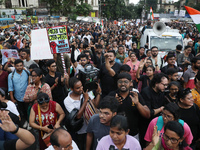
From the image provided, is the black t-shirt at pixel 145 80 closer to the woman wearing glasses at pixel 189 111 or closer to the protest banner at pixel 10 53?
the woman wearing glasses at pixel 189 111

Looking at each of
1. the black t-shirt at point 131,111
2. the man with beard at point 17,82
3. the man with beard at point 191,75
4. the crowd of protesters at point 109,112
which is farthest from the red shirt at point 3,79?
the man with beard at point 191,75

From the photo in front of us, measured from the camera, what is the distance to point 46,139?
A: 9.09 ft

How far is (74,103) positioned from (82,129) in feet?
1.43

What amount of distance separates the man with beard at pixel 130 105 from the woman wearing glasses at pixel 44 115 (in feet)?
3.40

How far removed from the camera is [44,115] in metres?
2.90

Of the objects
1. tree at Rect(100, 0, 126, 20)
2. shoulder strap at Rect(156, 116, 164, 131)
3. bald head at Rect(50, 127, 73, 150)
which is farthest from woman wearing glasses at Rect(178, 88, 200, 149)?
tree at Rect(100, 0, 126, 20)

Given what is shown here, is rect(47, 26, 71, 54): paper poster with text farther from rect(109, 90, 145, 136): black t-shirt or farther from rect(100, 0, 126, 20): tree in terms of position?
rect(100, 0, 126, 20): tree

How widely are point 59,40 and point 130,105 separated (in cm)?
246

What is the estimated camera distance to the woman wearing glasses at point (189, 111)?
106 inches

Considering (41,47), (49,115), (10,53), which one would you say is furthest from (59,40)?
(49,115)

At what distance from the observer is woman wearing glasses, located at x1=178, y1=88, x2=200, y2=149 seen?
8.86 ft

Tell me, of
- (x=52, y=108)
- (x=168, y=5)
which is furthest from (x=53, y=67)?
(x=168, y=5)

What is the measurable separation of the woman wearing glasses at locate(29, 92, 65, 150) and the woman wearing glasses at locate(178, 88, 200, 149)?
6.36ft

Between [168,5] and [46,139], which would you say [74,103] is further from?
[168,5]
